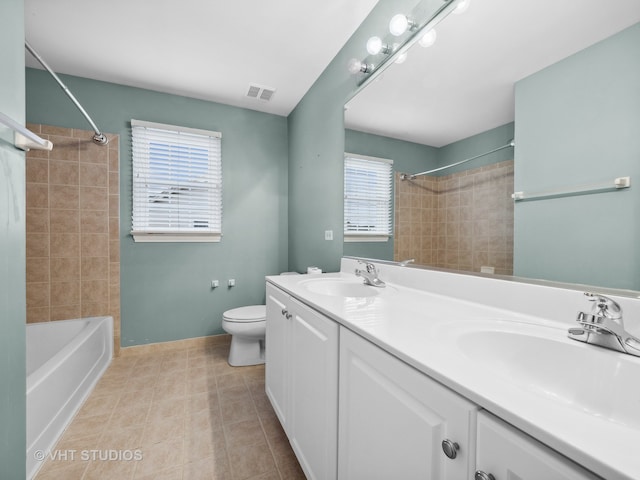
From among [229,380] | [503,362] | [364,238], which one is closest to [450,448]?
[503,362]

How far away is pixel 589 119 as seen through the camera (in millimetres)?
728

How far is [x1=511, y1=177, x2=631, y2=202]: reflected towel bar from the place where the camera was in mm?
684

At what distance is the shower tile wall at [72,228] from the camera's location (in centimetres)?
217

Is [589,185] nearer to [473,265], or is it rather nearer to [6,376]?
[473,265]

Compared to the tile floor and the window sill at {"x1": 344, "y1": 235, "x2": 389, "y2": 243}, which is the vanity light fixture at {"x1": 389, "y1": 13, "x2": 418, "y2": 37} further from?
the tile floor

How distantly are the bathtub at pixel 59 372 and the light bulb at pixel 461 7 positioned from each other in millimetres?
2518

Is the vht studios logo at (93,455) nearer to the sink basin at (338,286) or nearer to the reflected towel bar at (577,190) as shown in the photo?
the sink basin at (338,286)

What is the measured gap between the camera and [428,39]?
4.14ft

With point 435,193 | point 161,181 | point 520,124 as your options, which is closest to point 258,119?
point 161,181

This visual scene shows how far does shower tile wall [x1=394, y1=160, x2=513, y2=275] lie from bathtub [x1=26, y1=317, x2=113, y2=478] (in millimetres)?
1963

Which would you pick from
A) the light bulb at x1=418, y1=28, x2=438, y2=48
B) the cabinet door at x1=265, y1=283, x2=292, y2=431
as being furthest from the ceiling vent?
the cabinet door at x1=265, y1=283, x2=292, y2=431

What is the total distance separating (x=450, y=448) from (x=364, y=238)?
136 cm

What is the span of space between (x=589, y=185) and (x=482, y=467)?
76 centimetres

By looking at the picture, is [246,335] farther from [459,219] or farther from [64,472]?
[459,219]
